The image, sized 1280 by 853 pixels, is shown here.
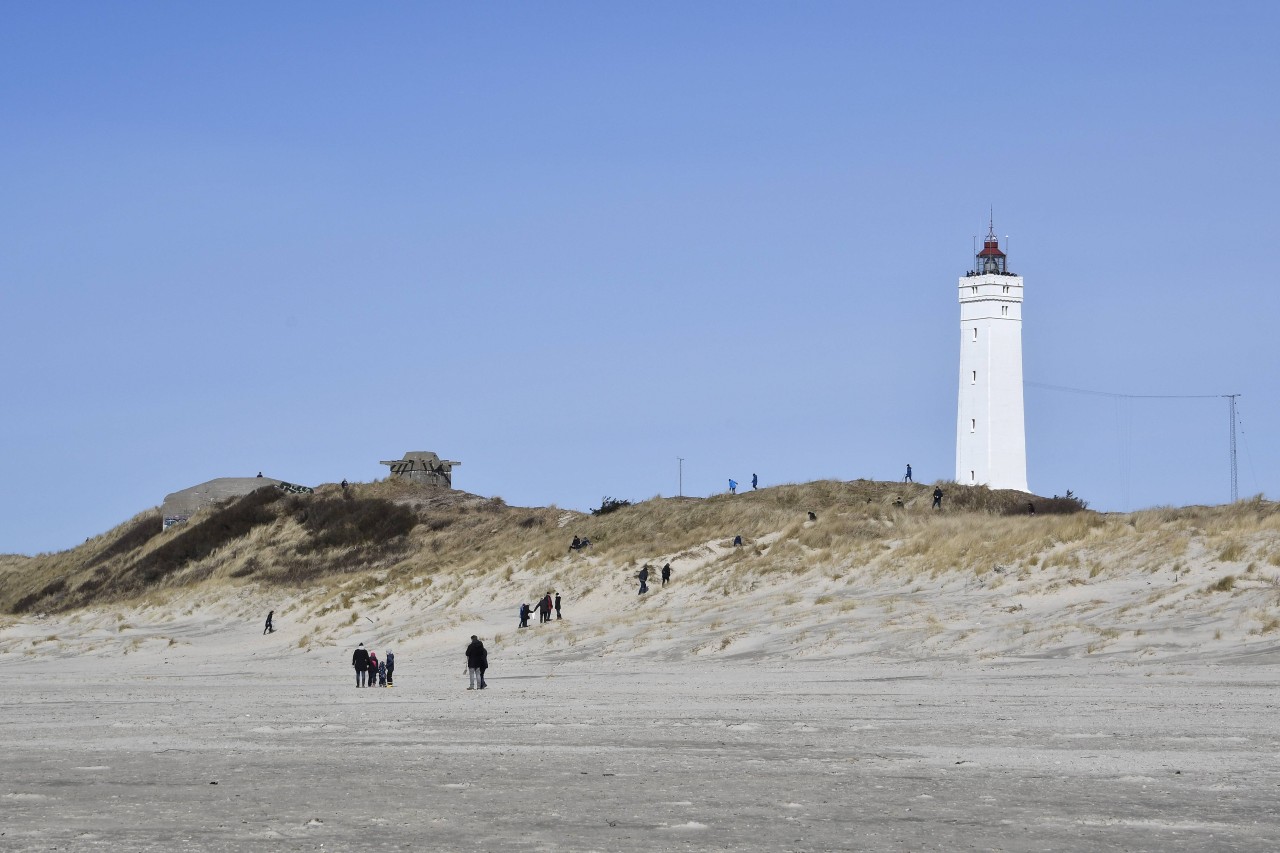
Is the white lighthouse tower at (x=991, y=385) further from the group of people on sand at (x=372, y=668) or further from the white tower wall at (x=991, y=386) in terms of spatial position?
the group of people on sand at (x=372, y=668)

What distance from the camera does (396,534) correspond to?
6862 cm

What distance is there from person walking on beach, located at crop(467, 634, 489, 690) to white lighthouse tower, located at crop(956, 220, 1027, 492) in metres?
46.6

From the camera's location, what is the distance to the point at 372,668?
3288cm

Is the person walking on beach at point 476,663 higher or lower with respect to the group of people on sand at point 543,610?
lower

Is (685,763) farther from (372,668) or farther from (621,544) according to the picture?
(621,544)

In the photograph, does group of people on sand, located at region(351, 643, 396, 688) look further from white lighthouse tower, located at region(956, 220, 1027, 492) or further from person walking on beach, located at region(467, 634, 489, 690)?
white lighthouse tower, located at region(956, 220, 1027, 492)

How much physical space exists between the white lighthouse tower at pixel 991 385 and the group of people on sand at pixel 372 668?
4499cm

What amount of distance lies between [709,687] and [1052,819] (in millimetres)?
15137

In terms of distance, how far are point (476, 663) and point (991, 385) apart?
48.9 m

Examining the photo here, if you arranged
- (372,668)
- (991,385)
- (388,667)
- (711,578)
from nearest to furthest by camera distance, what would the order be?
1. (388,667)
2. (372,668)
3. (711,578)
4. (991,385)

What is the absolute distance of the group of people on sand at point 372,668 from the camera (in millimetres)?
32219

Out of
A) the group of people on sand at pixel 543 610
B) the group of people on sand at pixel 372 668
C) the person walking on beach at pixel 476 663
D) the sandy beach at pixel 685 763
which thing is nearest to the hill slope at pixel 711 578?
the group of people on sand at pixel 543 610

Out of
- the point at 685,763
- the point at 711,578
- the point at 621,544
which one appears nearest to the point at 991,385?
the point at 621,544

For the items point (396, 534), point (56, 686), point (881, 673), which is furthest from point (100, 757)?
point (396, 534)
